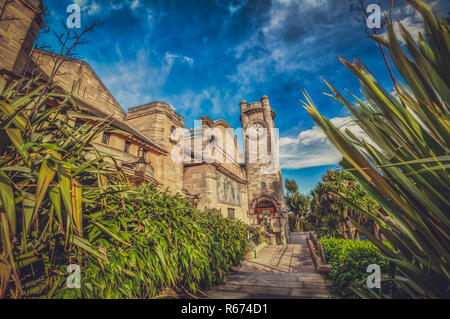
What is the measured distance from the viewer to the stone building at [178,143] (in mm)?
8508

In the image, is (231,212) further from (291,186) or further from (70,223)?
(291,186)

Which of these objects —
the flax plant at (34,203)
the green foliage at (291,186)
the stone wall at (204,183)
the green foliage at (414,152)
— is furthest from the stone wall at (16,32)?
the green foliage at (291,186)

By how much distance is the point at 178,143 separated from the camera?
15117 mm

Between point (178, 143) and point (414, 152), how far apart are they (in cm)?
1480

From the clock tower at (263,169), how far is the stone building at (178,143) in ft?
0.33

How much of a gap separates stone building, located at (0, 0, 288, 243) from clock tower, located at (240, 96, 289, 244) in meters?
0.10

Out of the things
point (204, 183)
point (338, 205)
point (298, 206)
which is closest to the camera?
point (338, 205)

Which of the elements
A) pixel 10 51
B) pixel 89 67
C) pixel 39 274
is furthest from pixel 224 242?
pixel 89 67

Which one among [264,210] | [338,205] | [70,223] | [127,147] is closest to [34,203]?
[70,223]

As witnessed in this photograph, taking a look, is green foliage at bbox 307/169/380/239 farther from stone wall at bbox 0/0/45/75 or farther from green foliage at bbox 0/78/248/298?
stone wall at bbox 0/0/45/75
